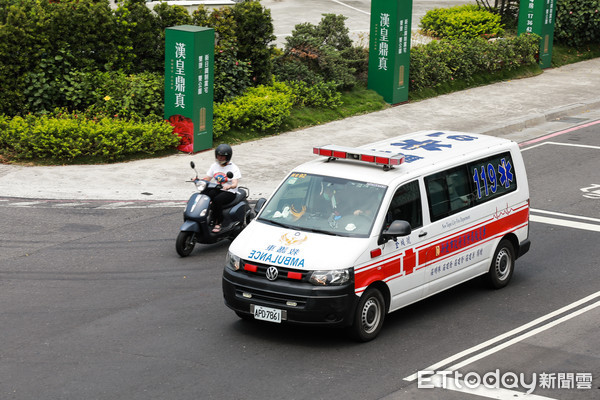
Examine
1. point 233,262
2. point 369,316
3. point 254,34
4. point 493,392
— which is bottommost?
point 493,392

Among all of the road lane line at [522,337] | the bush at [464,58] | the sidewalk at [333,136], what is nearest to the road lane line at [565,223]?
the road lane line at [522,337]

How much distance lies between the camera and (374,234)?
10102 millimetres

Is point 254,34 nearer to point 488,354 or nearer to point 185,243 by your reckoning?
point 185,243

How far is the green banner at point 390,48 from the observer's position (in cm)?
2252

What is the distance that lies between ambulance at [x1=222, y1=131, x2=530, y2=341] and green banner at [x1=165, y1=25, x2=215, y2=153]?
23.2 feet

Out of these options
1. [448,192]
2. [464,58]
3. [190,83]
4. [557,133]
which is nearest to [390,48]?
[464,58]

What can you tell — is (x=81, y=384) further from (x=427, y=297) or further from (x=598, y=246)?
(x=598, y=246)

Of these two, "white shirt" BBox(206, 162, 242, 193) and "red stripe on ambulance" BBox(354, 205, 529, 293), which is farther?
"white shirt" BBox(206, 162, 242, 193)

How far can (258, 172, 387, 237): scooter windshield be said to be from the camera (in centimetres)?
1030

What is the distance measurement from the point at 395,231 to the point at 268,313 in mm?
1602

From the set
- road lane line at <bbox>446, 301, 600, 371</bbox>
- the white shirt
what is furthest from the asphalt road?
the white shirt

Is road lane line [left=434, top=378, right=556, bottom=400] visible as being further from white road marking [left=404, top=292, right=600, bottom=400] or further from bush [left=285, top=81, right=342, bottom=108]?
bush [left=285, top=81, right=342, bottom=108]

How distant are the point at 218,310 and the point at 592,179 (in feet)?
30.6

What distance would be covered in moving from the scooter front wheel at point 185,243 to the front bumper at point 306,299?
10.2 feet
